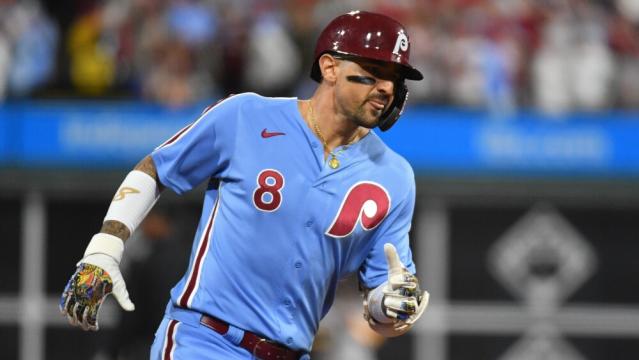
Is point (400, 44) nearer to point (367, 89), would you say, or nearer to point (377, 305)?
point (367, 89)

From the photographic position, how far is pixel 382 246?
4.70 m

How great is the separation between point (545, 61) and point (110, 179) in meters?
3.99

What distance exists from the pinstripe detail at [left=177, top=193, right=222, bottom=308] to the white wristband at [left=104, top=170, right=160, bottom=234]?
24cm

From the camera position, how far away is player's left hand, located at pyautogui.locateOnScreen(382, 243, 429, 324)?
4.43 meters

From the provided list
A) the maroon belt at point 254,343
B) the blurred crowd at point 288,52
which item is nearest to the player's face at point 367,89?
the maroon belt at point 254,343

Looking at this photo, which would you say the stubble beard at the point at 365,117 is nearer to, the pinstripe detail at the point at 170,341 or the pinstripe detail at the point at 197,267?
the pinstripe detail at the point at 197,267

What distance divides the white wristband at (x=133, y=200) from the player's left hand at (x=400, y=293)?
36.5 inches

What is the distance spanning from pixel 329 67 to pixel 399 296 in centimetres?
93

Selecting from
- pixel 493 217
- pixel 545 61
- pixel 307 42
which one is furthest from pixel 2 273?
pixel 545 61

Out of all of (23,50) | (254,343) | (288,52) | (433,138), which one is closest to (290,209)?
(254,343)

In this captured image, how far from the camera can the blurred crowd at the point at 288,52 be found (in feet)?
35.5

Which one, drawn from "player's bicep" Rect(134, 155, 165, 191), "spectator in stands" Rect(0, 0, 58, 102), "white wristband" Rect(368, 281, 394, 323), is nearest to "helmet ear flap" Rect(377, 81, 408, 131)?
"white wristband" Rect(368, 281, 394, 323)

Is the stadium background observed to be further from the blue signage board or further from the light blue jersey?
the light blue jersey

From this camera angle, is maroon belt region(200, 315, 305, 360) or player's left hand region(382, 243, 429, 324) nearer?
player's left hand region(382, 243, 429, 324)
